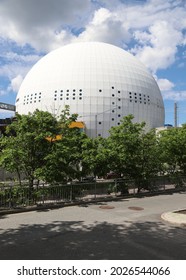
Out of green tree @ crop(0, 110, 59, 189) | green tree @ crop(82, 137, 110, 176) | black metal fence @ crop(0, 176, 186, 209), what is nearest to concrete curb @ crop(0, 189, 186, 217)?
black metal fence @ crop(0, 176, 186, 209)

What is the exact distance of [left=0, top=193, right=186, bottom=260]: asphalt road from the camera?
8070 mm

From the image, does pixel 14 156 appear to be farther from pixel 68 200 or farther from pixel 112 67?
pixel 112 67

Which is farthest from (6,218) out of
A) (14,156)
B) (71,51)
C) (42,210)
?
(71,51)

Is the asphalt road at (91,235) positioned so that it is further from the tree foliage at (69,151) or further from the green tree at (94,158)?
the green tree at (94,158)

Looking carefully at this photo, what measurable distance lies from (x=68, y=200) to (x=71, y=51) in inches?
2169

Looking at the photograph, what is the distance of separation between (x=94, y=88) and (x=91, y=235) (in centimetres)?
4928

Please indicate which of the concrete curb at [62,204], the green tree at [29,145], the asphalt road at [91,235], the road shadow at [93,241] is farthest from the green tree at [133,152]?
the road shadow at [93,241]

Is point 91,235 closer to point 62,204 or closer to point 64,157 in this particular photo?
point 62,204

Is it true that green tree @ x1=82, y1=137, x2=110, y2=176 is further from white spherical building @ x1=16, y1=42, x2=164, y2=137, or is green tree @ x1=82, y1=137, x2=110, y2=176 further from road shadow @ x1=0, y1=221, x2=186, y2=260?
white spherical building @ x1=16, y1=42, x2=164, y2=137

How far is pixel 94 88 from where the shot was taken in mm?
57125

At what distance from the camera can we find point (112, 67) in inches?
2408

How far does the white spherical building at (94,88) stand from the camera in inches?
2240

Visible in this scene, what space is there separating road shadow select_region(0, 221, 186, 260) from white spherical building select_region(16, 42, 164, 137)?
43414 mm

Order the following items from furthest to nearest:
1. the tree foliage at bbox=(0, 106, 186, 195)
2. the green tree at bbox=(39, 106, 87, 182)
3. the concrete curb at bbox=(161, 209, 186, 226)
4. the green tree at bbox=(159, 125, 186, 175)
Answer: the green tree at bbox=(159, 125, 186, 175) < the tree foliage at bbox=(0, 106, 186, 195) < the green tree at bbox=(39, 106, 87, 182) < the concrete curb at bbox=(161, 209, 186, 226)
